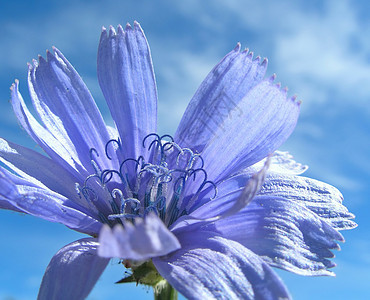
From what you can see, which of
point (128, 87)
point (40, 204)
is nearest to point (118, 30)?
point (128, 87)

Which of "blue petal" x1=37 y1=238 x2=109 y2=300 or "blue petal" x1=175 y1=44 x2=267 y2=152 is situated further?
"blue petal" x1=175 y1=44 x2=267 y2=152

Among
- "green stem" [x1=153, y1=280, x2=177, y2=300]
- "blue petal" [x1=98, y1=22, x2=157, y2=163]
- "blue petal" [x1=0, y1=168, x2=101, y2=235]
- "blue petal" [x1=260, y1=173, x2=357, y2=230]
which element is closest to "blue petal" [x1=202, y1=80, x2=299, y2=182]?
"blue petal" [x1=260, y1=173, x2=357, y2=230]

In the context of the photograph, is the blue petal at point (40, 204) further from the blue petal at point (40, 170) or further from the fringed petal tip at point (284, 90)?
the fringed petal tip at point (284, 90)

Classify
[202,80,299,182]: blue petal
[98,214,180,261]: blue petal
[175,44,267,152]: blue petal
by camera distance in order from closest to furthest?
[98,214,180,261]: blue petal, [202,80,299,182]: blue petal, [175,44,267,152]: blue petal

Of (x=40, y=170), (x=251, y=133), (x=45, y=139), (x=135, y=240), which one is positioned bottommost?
(x=135, y=240)

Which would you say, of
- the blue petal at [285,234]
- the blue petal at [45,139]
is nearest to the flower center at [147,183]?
the blue petal at [45,139]

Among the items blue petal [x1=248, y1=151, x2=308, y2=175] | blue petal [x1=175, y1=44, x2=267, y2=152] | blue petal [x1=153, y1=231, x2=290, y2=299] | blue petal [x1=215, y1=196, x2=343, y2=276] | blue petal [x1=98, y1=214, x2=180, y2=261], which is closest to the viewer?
blue petal [x1=98, y1=214, x2=180, y2=261]

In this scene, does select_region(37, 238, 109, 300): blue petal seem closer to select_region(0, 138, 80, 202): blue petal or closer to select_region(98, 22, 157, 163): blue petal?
select_region(0, 138, 80, 202): blue petal

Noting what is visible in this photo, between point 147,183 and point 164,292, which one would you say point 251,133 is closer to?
point 147,183
